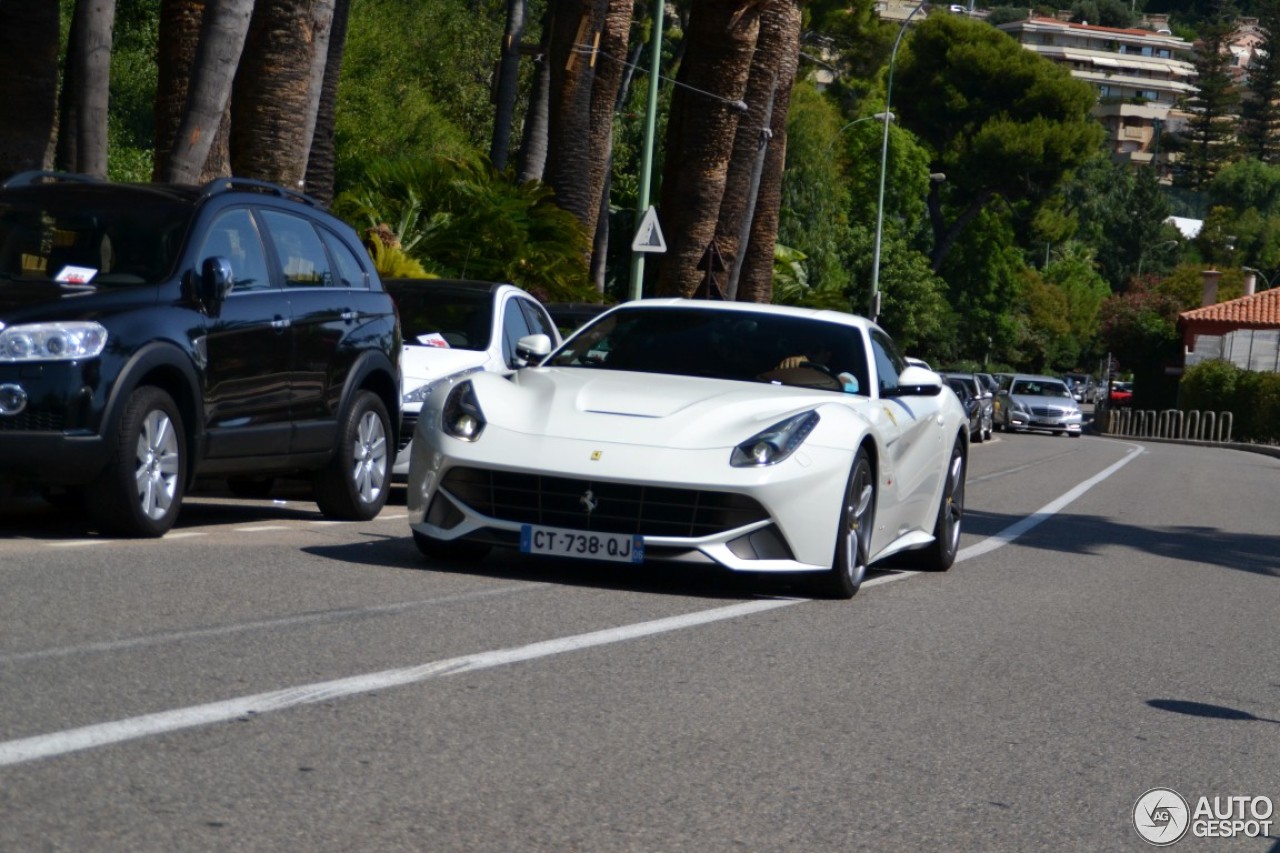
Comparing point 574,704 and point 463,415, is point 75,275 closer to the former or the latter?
point 463,415

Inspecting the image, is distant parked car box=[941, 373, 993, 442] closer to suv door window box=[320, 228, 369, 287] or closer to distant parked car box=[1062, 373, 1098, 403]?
suv door window box=[320, 228, 369, 287]

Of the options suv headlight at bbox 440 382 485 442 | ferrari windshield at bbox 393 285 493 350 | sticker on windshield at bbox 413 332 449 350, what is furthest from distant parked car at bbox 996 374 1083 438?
suv headlight at bbox 440 382 485 442

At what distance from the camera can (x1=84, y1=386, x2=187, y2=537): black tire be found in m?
9.39

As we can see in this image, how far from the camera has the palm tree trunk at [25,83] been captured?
61.1 ft

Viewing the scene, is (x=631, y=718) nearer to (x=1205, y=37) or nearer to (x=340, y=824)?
(x=340, y=824)

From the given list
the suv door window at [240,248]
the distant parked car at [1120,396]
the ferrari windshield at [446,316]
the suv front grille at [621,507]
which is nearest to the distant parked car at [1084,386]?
the distant parked car at [1120,396]

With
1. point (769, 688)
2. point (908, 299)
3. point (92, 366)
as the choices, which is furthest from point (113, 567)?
point (908, 299)

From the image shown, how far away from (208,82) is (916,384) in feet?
27.6

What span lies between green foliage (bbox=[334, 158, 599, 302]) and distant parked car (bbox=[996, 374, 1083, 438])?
28.6 m

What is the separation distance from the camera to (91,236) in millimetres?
10297

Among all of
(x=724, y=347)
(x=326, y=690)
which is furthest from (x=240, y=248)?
(x=326, y=690)

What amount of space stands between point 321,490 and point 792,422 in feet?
12.4

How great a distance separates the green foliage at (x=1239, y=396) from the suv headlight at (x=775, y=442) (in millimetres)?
55325

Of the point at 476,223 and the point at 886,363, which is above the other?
the point at 476,223
